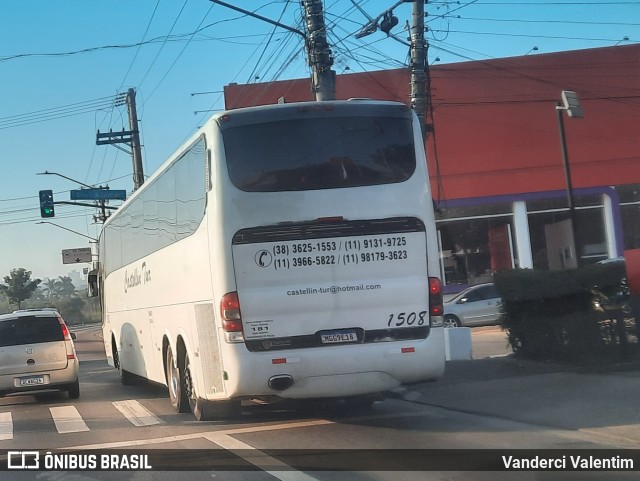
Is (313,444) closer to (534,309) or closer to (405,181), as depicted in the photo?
(405,181)

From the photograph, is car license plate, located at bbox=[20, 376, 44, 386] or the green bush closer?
the green bush

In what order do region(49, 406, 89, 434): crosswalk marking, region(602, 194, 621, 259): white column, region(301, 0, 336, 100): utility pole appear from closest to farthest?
region(49, 406, 89, 434): crosswalk marking, region(301, 0, 336, 100): utility pole, region(602, 194, 621, 259): white column

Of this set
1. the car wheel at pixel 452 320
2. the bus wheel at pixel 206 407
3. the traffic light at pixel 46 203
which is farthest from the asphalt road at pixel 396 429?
the traffic light at pixel 46 203

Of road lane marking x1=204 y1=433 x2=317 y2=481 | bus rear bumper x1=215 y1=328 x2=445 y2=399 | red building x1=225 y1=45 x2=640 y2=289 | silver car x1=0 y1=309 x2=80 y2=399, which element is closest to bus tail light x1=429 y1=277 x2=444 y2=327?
bus rear bumper x1=215 y1=328 x2=445 y2=399

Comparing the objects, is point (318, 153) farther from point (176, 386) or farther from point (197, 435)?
point (176, 386)

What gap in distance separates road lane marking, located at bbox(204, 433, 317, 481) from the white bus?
516mm

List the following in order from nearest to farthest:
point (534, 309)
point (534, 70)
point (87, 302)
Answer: point (534, 309) < point (534, 70) < point (87, 302)

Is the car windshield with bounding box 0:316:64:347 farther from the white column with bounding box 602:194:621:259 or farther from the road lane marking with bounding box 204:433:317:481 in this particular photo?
the white column with bounding box 602:194:621:259

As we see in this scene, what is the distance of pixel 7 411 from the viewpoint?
13.8 m

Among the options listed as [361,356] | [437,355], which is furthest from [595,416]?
[361,356]

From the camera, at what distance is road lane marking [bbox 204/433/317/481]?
23.2 feet

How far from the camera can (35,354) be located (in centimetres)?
1438

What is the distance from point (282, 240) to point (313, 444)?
7.64 feet

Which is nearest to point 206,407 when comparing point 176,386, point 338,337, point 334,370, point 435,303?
point 176,386
